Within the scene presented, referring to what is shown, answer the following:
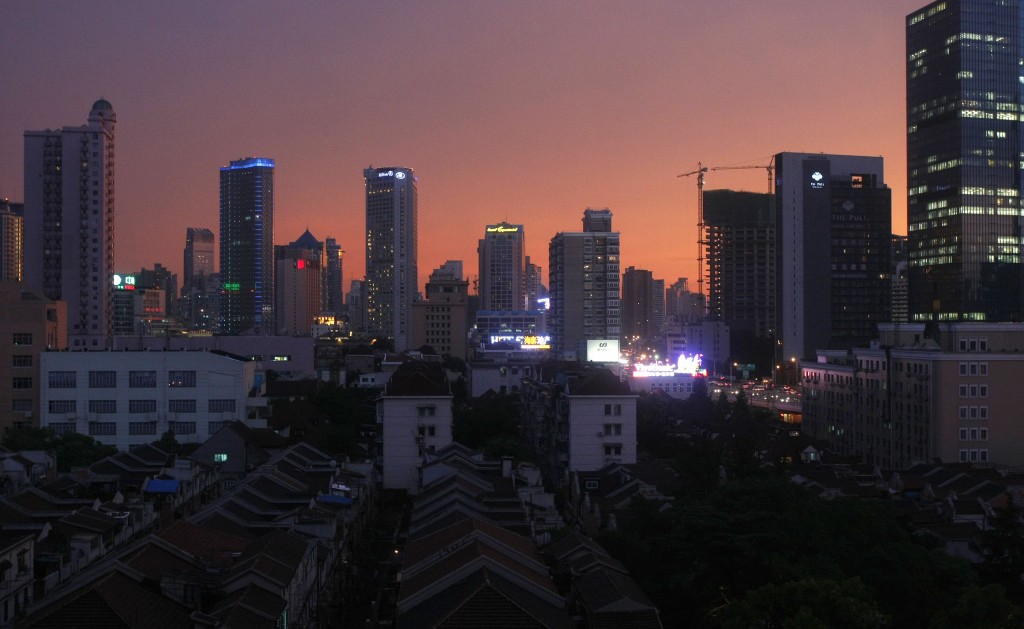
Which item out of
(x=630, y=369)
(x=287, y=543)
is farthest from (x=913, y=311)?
(x=287, y=543)

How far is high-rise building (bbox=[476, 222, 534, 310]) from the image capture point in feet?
566

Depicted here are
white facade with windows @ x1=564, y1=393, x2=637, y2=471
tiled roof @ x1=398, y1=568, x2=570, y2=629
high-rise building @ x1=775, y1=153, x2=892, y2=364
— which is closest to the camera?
tiled roof @ x1=398, y1=568, x2=570, y2=629

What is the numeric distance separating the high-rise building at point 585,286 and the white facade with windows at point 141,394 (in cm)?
6966

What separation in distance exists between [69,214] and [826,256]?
2537 inches

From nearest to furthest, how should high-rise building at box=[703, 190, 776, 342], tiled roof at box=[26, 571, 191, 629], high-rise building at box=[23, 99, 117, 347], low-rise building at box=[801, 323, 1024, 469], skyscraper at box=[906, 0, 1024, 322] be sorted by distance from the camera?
1. tiled roof at box=[26, 571, 191, 629]
2. low-rise building at box=[801, 323, 1024, 469]
3. high-rise building at box=[23, 99, 117, 347]
4. skyscraper at box=[906, 0, 1024, 322]
5. high-rise building at box=[703, 190, 776, 342]

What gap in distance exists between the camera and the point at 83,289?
81500 millimetres

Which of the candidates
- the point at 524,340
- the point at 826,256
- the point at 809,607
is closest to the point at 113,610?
the point at 809,607

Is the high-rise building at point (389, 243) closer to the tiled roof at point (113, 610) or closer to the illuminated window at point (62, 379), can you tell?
the illuminated window at point (62, 379)

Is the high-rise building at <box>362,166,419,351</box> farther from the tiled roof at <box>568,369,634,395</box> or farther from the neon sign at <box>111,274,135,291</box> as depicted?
the tiled roof at <box>568,369,634,395</box>

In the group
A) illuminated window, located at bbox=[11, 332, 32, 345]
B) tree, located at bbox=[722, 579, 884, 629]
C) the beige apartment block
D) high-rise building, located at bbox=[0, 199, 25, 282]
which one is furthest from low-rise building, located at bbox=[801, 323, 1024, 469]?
high-rise building, located at bbox=[0, 199, 25, 282]

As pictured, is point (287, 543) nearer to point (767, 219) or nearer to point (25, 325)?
point (25, 325)

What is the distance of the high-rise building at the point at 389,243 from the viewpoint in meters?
159

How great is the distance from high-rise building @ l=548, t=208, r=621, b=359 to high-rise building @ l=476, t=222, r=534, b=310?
61.6 metres

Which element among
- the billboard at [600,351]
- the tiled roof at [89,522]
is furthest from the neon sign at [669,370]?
the tiled roof at [89,522]
